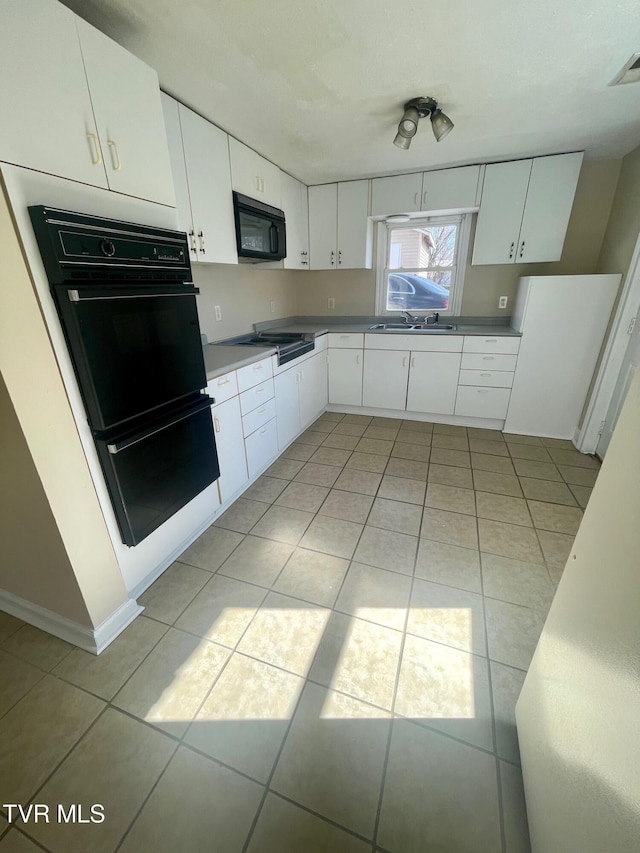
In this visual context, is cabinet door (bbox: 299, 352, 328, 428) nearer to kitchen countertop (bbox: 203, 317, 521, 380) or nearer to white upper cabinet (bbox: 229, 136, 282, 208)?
kitchen countertop (bbox: 203, 317, 521, 380)

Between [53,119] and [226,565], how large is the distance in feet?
6.12

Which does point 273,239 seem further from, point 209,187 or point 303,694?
point 303,694

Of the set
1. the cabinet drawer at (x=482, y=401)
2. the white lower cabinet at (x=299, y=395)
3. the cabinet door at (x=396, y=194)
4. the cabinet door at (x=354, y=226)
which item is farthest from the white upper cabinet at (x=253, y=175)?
the cabinet drawer at (x=482, y=401)

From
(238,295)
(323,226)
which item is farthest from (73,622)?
(323,226)

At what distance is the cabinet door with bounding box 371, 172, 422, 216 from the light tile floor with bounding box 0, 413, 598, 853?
2744 millimetres

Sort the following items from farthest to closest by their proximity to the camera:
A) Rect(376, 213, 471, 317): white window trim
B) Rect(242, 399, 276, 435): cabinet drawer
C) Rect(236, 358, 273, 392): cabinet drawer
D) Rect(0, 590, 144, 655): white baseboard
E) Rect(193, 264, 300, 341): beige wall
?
Rect(376, 213, 471, 317): white window trim
Rect(193, 264, 300, 341): beige wall
Rect(242, 399, 276, 435): cabinet drawer
Rect(236, 358, 273, 392): cabinet drawer
Rect(0, 590, 144, 655): white baseboard

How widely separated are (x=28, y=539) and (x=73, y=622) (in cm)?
40

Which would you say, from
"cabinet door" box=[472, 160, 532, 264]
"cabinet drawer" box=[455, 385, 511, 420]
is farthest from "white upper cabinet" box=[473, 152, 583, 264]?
"cabinet drawer" box=[455, 385, 511, 420]

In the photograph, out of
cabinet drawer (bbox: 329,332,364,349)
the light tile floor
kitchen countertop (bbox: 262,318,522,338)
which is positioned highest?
kitchen countertop (bbox: 262,318,522,338)

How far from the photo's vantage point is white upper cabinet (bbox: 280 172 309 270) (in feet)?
10.0

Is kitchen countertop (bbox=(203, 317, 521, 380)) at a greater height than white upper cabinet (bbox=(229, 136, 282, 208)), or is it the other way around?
white upper cabinet (bbox=(229, 136, 282, 208))

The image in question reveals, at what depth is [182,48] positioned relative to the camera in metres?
1.46

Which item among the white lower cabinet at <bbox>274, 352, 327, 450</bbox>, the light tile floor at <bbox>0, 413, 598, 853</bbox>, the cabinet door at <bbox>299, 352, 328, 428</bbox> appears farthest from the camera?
the cabinet door at <bbox>299, 352, 328, 428</bbox>

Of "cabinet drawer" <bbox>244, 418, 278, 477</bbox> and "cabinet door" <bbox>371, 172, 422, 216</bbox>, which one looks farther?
"cabinet door" <bbox>371, 172, 422, 216</bbox>
